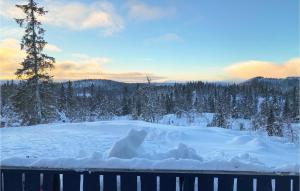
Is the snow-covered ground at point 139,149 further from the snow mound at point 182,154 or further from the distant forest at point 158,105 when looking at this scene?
the distant forest at point 158,105

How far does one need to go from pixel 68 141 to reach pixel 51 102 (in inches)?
850

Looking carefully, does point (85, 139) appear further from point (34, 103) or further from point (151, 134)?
point (34, 103)

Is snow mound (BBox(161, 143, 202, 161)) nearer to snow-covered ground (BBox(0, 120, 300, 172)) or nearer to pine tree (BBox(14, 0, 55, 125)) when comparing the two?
snow-covered ground (BBox(0, 120, 300, 172))

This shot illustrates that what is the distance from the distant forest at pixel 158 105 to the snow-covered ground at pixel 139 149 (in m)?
18.9

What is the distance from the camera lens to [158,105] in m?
66.9

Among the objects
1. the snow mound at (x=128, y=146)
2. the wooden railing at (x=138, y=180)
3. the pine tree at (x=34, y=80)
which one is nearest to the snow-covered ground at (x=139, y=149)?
the snow mound at (x=128, y=146)

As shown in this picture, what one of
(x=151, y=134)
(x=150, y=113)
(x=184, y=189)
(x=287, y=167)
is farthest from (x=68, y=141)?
(x=150, y=113)

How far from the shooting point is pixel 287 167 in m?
5.83

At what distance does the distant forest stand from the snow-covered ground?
1894cm

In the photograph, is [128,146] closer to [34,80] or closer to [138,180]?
[138,180]

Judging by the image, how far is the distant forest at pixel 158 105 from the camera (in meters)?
38.1

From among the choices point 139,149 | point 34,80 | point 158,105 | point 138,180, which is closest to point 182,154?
point 139,149

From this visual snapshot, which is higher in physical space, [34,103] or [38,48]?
[38,48]

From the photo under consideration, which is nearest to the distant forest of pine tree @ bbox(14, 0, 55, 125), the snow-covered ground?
pine tree @ bbox(14, 0, 55, 125)
